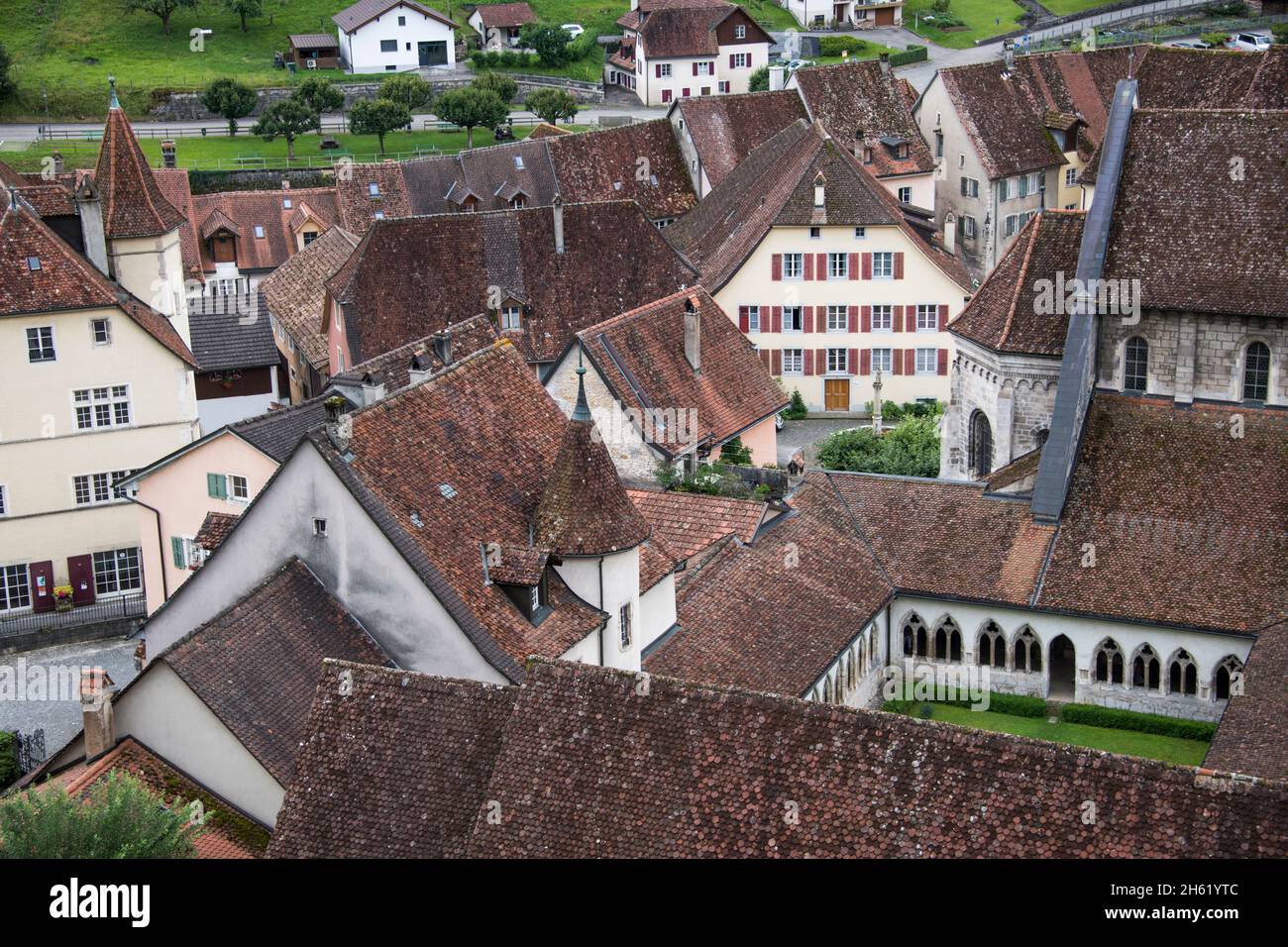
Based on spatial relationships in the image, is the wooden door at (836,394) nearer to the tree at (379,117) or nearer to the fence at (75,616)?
the fence at (75,616)

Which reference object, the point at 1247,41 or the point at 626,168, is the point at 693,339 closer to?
the point at 626,168

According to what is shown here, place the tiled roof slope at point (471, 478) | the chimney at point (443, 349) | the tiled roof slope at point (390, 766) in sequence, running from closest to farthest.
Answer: the tiled roof slope at point (390, 766) < the tiled roof slope at point (471, 478) < the chimney at point (443, 349)

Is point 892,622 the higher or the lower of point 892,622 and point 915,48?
the lower

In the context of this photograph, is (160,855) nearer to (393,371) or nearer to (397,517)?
(397,517)

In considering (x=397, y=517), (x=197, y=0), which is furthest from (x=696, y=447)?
(x=197, y=0)

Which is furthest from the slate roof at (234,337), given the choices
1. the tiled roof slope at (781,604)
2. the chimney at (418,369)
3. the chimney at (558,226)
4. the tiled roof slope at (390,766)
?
the tiled roof slope at (390,766)

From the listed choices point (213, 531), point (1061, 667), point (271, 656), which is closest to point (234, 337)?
point (213, 531)

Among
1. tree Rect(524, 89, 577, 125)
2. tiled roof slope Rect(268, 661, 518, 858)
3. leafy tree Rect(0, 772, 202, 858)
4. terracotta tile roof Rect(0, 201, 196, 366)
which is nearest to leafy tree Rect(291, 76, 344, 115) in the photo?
tree Rect(524, 89, 577, 125)
